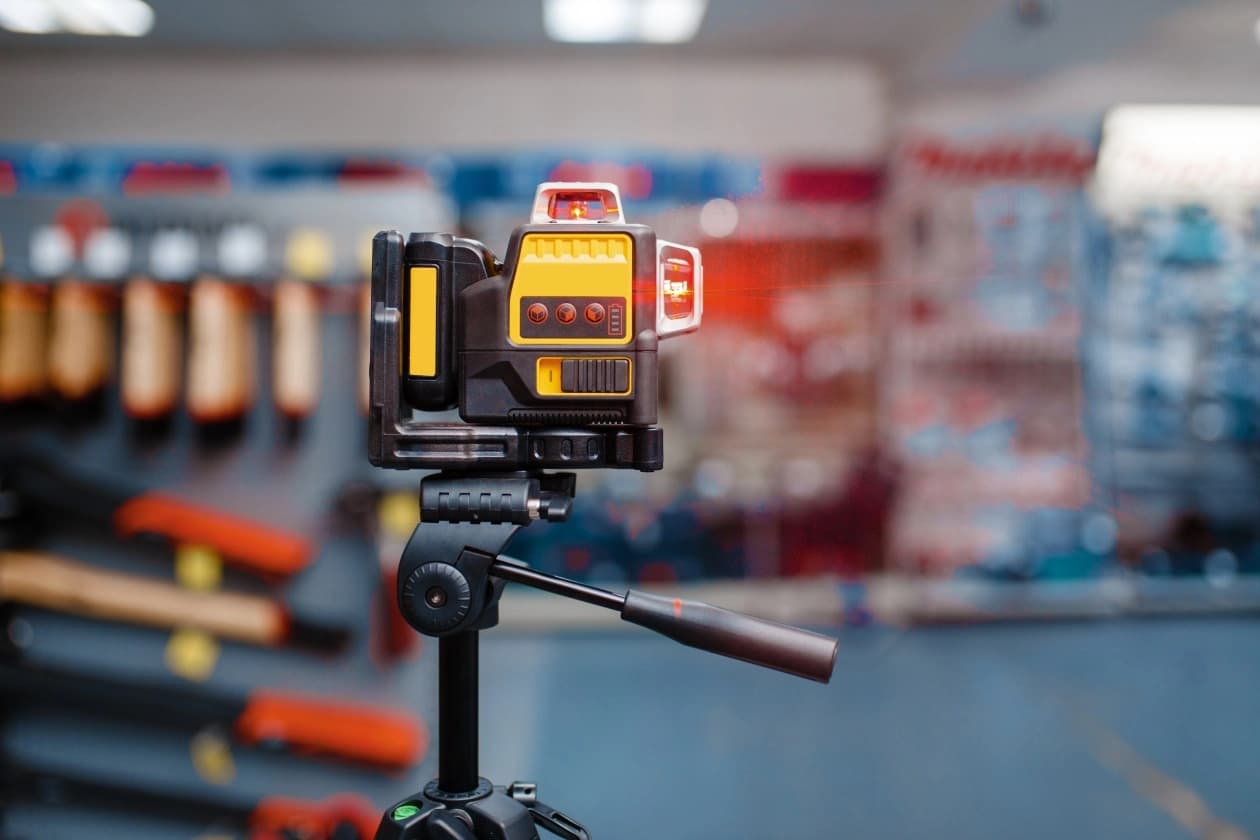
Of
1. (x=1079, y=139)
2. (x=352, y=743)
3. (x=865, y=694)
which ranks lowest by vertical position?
(x=865, y=694)

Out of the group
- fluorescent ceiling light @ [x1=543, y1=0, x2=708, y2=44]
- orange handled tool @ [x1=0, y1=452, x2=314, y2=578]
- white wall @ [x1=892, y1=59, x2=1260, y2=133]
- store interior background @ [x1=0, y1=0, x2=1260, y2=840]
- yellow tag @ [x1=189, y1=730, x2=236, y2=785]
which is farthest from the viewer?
white wall @ [x1=892, y1=59, x2=1260, y2=133]

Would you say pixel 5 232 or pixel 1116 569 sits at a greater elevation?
pixel 5 232

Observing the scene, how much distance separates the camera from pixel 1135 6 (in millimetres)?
4238

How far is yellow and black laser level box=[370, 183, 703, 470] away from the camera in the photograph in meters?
0.84

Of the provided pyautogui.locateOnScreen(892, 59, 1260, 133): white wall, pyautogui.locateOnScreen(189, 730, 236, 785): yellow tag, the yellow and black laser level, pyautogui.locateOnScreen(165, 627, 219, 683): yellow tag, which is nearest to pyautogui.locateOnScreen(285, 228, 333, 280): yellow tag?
pyautogui.locateOnScreen(165, 627, 219, 683): yellow tag

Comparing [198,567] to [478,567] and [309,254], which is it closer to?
[309,254]

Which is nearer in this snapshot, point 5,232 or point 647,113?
point 5,232

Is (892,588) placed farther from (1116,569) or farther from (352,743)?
(352,743)

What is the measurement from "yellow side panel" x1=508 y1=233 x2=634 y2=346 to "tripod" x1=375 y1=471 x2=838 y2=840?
164 mm

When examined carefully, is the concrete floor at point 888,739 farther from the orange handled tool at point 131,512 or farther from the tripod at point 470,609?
the tripod at point 470,609

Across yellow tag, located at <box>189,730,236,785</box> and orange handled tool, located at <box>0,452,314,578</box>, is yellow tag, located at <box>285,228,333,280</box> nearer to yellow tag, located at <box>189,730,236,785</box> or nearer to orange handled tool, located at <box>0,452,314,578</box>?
orange handled tool, located at <box>0,452,314,578</box>

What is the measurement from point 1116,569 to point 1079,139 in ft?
8.27

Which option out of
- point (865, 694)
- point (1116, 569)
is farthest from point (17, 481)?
point (1116, 569)

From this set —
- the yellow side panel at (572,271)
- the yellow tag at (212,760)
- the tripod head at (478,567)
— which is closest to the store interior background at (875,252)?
the yellow tag at (212,760)
